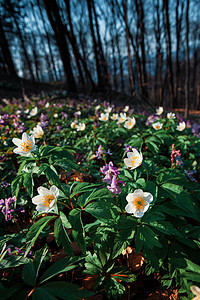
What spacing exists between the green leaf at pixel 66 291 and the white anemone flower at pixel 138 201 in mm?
543

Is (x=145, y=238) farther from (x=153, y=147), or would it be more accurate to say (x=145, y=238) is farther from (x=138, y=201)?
(x=153, y=147)

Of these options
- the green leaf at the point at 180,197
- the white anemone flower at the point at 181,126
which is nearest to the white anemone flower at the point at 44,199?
the green leaf at the point at 180,197

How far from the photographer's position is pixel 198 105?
17203 mm

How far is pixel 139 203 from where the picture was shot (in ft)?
3.90

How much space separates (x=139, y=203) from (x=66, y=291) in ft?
2.27

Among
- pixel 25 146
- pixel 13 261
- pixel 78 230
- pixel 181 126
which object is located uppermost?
pixel 25 146

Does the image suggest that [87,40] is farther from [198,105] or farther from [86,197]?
[86,197]

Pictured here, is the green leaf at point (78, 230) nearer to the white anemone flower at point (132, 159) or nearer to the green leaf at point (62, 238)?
the green leaf at point (62, 238)

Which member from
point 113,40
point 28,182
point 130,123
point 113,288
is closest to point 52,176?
point 28,182

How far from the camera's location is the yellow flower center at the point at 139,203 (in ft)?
3.87

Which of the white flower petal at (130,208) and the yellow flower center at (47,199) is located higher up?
the yellow flower center at (47,199)

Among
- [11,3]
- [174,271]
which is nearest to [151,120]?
[174,271]

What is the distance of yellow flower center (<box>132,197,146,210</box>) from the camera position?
1.18 m

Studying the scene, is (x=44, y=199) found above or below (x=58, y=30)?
below
